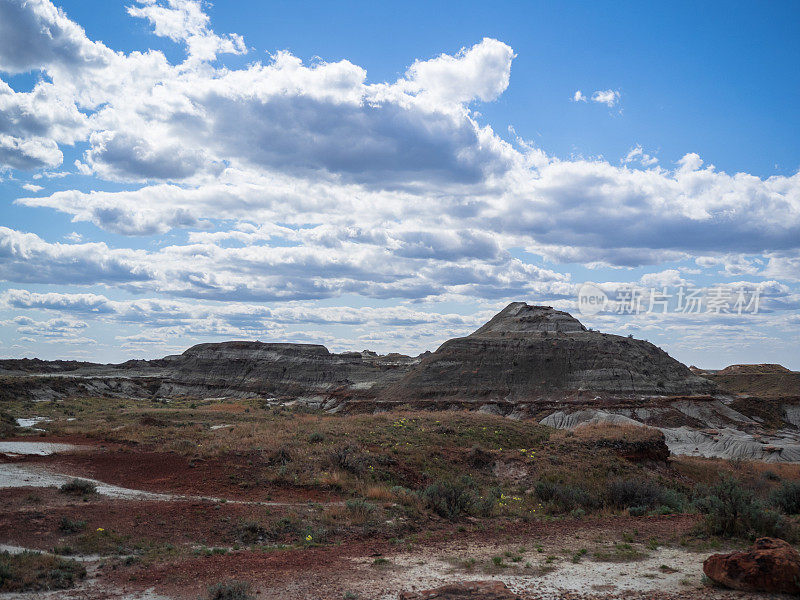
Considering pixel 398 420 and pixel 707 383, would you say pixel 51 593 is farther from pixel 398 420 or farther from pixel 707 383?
pixel 707 383

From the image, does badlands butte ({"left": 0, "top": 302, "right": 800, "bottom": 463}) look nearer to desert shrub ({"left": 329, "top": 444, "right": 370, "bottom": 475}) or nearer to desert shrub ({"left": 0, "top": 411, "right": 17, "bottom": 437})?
desert shrub ({"left": 0, "top": 411, "right": 17, "bottom": 437})

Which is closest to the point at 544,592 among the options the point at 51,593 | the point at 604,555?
the point at 604,555

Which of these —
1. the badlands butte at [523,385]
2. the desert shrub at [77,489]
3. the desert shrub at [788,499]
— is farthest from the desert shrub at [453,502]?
the badlands butte at [523,385]

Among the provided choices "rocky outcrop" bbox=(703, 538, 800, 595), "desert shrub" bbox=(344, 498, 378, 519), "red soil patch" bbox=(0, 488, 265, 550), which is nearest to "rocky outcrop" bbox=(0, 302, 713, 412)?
"desert shrub" bbox=(344, 498, 378, 519)

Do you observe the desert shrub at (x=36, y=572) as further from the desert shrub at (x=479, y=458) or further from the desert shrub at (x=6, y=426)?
the desert shrub at (x=6, y=426)

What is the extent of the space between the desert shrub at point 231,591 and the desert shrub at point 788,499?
49.4 ft

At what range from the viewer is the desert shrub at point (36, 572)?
9267mm

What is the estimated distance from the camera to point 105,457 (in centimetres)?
2223

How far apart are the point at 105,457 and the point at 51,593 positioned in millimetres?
14528

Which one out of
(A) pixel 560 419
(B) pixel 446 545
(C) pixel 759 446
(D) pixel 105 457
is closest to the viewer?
(B) pixel 446 545

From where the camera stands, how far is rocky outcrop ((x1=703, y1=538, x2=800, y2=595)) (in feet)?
25.5

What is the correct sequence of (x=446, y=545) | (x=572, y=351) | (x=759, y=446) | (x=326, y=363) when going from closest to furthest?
(x=446, y=545) → (x=759, y=446) → (x=572, y=351) → (x=326, y=363)

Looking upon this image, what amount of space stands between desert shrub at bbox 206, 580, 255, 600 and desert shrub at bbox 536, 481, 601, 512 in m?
12.5


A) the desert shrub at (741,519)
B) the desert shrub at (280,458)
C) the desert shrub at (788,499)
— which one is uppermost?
the desert shrub at (741,519)
